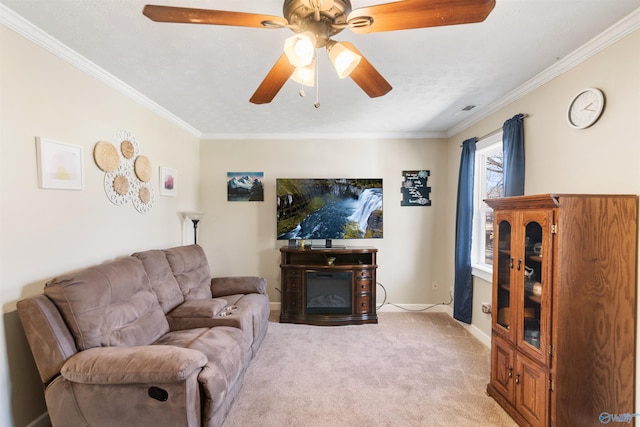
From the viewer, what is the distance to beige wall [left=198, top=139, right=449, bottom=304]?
3908 mm

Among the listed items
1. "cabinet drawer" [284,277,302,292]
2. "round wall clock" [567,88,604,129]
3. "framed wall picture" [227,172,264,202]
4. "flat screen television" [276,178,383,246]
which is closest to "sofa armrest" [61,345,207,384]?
"cabinet drawer" [284,277,302,292]

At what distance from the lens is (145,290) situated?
2180 millimetres

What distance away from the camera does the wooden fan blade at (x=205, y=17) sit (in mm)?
1014

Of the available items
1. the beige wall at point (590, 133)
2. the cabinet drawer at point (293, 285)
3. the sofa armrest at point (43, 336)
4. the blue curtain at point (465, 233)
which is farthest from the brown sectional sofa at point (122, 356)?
the beige wall at point (590, 133)

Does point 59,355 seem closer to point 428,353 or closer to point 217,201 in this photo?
point 217,201

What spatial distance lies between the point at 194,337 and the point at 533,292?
2395mm

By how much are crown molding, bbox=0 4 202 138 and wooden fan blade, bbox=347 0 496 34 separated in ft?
6.44

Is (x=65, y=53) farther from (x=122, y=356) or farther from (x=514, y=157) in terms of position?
(x=514, y=157)

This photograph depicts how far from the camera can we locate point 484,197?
3.21 meters

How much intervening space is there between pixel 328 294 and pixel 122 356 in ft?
7.88

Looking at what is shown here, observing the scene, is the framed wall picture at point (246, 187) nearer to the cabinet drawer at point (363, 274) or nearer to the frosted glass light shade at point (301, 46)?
the cabinet drawer at point (363, 274)

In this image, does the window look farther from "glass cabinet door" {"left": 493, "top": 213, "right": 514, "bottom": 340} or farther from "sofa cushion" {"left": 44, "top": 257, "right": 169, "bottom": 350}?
"sofa cushion" {"left": 44, "top": 257, "right": 169, "bottom": 350}

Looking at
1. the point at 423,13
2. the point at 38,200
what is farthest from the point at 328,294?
the point at 423,13

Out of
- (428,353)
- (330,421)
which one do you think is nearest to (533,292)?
(428,353)
